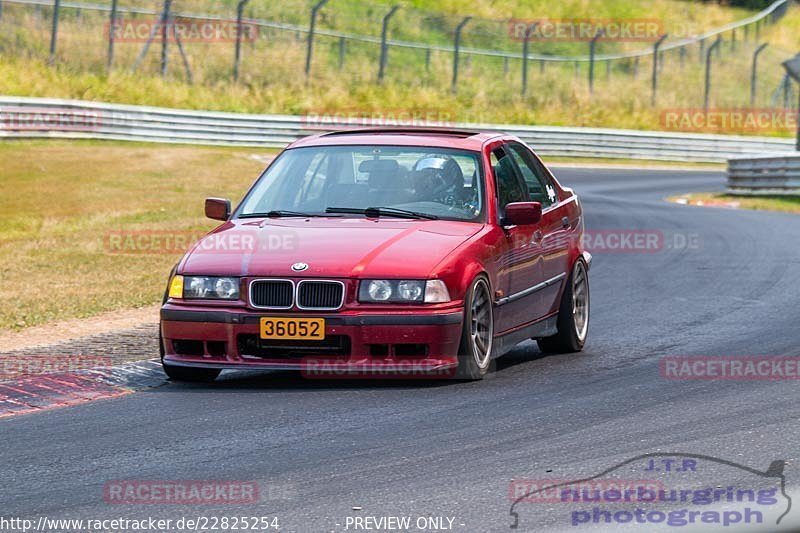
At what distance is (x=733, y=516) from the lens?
3.02m

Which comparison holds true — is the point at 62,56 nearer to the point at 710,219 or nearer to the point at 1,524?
the point at 710,219

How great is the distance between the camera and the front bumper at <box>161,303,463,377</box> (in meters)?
7.60

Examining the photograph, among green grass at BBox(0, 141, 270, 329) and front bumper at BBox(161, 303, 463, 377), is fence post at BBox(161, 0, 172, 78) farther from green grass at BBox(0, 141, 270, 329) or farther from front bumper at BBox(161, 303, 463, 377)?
front bumper at BBox(161, 303, 463, 377)

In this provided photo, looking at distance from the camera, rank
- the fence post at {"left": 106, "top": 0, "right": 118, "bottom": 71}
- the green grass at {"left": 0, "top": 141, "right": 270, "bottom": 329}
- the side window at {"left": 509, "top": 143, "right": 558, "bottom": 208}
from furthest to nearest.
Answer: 1. the fence post at {"left": 106, "top": 0, "right": 118, "bottom": 71}
2. the green grass at {"left": 0, "top": 141, "right": 270, "bottom": 329}
3. the side window at {"left": 509, "top": 143, "right": 558, "bottom": 208}

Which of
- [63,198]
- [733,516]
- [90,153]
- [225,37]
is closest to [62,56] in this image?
[225,37]

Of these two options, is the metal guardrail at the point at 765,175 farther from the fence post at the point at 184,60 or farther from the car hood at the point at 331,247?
the car hood at the point at 331,247

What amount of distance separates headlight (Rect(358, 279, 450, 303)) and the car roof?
1603mm

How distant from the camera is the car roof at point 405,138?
9055 mm

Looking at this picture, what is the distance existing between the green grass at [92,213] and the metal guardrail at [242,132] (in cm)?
54

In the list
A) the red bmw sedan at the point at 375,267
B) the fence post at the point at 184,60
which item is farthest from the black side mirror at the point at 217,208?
the fence post at the point at 184,60

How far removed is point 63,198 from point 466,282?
15.6 m

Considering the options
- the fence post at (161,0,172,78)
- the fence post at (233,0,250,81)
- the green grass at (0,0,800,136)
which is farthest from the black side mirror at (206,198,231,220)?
the fence post at (233,0,250,81)

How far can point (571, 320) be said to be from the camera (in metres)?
9.55

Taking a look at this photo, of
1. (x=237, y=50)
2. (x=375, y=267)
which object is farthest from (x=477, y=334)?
(x=237, y=50)
